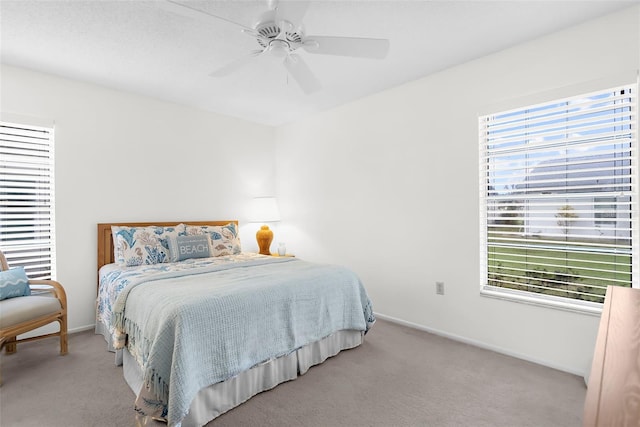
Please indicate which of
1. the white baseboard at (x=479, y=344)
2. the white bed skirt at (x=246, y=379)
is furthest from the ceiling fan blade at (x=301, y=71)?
the white baseboard at (x=479, y=344)

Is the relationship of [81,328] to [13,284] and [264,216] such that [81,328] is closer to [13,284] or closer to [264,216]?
[13,284]

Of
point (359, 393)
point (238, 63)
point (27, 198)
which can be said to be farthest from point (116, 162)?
point (359, 393)

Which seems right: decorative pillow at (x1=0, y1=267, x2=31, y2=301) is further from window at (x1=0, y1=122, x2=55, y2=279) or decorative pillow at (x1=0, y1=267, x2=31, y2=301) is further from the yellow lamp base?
the yellow lamp base

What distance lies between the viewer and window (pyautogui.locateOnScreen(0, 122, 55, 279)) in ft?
10.2

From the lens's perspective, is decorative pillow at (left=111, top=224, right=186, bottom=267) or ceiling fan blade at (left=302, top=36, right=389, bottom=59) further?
decorative pillow at (left=111, top=224, right=186, bottom=267)

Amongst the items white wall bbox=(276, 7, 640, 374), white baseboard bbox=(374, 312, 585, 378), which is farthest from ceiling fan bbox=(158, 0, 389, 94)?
white baseboard bbox=(374, 312, 585, 378)

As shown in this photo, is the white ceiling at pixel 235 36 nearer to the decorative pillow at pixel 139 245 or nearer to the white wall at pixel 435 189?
the white wall at pixel 435 189

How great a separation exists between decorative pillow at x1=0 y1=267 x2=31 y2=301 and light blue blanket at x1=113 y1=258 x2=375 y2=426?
990 mm

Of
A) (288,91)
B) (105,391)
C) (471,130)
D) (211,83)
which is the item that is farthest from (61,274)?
(471,130)

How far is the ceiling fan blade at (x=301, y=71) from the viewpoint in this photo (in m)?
Answer: 2.33

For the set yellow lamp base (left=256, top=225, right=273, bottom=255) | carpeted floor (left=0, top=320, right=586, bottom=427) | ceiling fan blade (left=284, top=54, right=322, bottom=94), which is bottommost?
carpeted floor (left=0, top=320, right=586, bottom=427)

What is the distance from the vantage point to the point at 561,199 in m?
2.65

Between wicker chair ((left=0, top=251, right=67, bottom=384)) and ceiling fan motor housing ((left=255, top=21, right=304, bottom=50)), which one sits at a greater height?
ceiling fan motor housing ((left=255, top=21, right=304, bottom=50))

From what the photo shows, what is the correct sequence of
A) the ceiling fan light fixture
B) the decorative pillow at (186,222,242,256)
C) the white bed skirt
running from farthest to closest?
the decorative pillow at (186,222,242,256) < the ceiling fan light fixture < the white bed skirt
